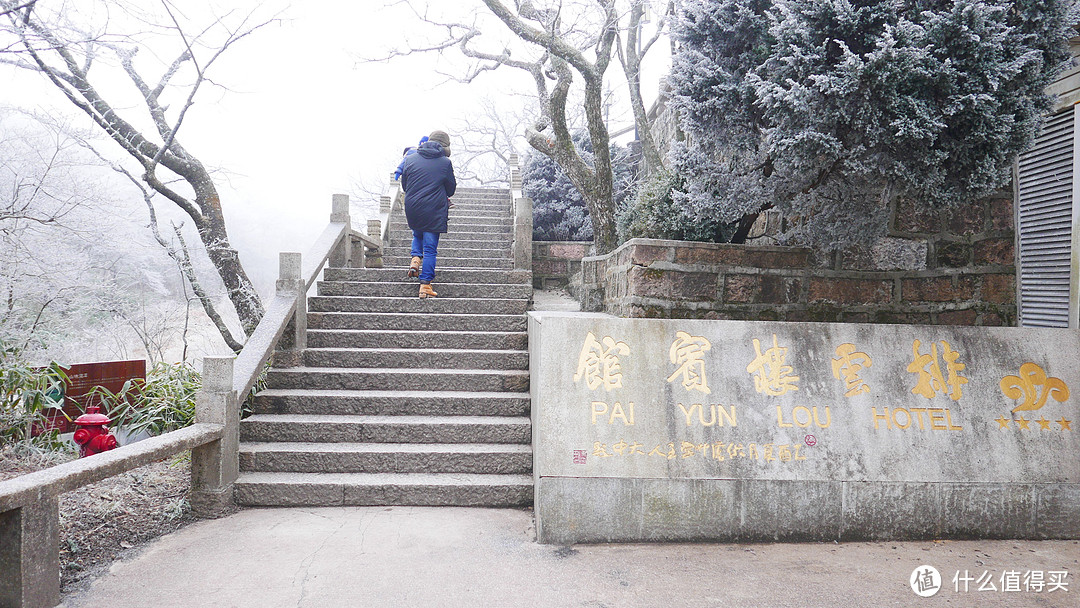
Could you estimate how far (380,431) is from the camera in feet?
14.8

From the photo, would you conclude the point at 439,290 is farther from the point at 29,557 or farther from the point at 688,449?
the point at 29,557

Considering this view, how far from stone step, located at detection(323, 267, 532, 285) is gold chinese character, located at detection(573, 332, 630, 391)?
3.20 meters

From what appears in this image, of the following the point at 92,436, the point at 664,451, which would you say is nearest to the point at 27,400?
the point at 92,436

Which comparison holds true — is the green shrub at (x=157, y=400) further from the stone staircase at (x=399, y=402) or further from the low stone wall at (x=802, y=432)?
the low stone wall at (x=802, y=432)

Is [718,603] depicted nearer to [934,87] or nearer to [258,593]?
[258,593]

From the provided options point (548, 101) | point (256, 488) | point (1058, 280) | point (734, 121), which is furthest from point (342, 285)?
point (1058, 280)

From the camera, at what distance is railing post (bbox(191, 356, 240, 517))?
3836mm

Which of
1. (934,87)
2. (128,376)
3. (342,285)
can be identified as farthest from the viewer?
(342,285)

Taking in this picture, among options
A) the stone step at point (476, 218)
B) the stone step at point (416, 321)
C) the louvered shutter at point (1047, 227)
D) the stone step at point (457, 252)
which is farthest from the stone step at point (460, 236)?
the louvered shutter at point (1047, 227)

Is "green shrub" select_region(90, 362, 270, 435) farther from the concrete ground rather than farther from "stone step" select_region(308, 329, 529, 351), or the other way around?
the concrete ground

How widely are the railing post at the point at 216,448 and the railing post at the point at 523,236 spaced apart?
3.86 metres

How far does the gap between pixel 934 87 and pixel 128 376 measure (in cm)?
699

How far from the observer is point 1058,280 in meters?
4.30

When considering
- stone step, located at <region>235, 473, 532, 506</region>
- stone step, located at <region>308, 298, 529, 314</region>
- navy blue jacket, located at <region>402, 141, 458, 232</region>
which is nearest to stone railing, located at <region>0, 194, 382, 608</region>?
stone step, located at <region>235, 473, 532, 506</region>
